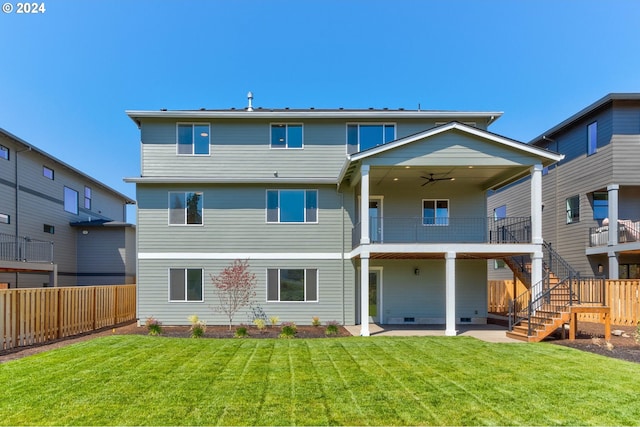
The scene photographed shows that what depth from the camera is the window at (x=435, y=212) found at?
1516 centimetres

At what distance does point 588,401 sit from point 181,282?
42.5ft

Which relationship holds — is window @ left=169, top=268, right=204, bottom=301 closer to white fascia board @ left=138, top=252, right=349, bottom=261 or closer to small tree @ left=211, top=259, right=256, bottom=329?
white fascia board @ left=138, top=252, right=349, bottom=261

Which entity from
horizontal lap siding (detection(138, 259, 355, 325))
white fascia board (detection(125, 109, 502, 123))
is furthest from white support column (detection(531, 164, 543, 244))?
horizontal lap siding (detection(138, 259, 355, 325))

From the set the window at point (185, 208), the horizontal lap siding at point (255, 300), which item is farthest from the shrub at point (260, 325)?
the window at point (185, 208)

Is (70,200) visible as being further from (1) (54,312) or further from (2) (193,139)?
(1) (54,312)

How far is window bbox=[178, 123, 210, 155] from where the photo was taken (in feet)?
49.5

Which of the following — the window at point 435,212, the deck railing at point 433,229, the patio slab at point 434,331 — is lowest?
the patio slab at point 434,331

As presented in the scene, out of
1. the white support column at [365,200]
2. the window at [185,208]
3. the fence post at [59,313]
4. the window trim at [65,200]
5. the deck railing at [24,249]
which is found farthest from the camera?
the window trim at [65,200]

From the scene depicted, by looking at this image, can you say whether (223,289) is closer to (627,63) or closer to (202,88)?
(202,88)

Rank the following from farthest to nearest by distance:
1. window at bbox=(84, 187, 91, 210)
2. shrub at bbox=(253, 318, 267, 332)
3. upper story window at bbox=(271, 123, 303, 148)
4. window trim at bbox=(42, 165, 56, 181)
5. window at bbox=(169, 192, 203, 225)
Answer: window at bbox=(84, 187, 91, 210), window trim at bbox=(42, 165, 56, 181), upper story window at bbox=(271, 123, 303, 148), window at bbox=(169, 192, 203, 225), shrub at bbox=(253, 318, 267, 332)

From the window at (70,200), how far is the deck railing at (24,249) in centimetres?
365

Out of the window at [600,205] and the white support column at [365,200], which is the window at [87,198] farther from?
the window at [600,205]

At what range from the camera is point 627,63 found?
16.8m

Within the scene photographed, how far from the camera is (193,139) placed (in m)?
15.1
